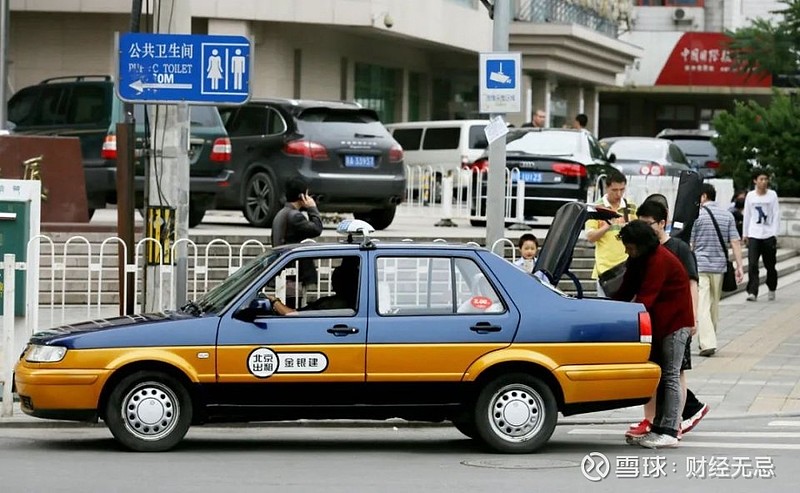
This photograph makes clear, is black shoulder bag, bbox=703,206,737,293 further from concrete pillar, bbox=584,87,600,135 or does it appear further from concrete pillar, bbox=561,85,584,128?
concrete pillar, bbox=584,87,600,135

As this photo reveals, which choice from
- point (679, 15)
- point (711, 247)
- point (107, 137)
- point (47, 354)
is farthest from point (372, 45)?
point (679, 15)

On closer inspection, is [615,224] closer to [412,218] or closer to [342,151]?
[342,151]

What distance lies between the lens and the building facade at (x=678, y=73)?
60969mm

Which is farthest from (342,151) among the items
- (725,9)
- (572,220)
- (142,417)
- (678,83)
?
(725,9)

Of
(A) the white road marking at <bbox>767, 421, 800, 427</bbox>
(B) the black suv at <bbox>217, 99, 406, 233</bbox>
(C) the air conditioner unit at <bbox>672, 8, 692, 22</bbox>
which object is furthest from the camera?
(C) the air conditioner unit at <bbox>672, 8, 692, 22</bbox>

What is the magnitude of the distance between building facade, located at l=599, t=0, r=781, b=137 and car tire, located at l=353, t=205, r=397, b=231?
123 ft

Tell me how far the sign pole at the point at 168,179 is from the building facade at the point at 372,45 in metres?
11.9

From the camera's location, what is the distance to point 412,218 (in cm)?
2744

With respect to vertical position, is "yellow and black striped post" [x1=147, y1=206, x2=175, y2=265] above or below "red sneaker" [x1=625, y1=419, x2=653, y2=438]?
Result: above

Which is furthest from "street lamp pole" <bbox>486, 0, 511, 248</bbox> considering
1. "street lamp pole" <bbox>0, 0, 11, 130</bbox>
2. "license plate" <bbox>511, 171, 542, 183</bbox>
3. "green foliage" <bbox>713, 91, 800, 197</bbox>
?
"green foliage" <bbox>713, 91, 800, 197</bbox>

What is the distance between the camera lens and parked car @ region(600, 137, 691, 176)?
29.2 m

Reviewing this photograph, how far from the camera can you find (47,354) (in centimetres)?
1107

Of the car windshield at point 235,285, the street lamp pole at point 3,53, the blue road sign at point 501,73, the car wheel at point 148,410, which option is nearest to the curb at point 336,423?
the car windshield at point 235,285

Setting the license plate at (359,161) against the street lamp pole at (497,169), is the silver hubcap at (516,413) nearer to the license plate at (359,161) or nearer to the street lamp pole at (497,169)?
the street lamp pole at (497,169)
